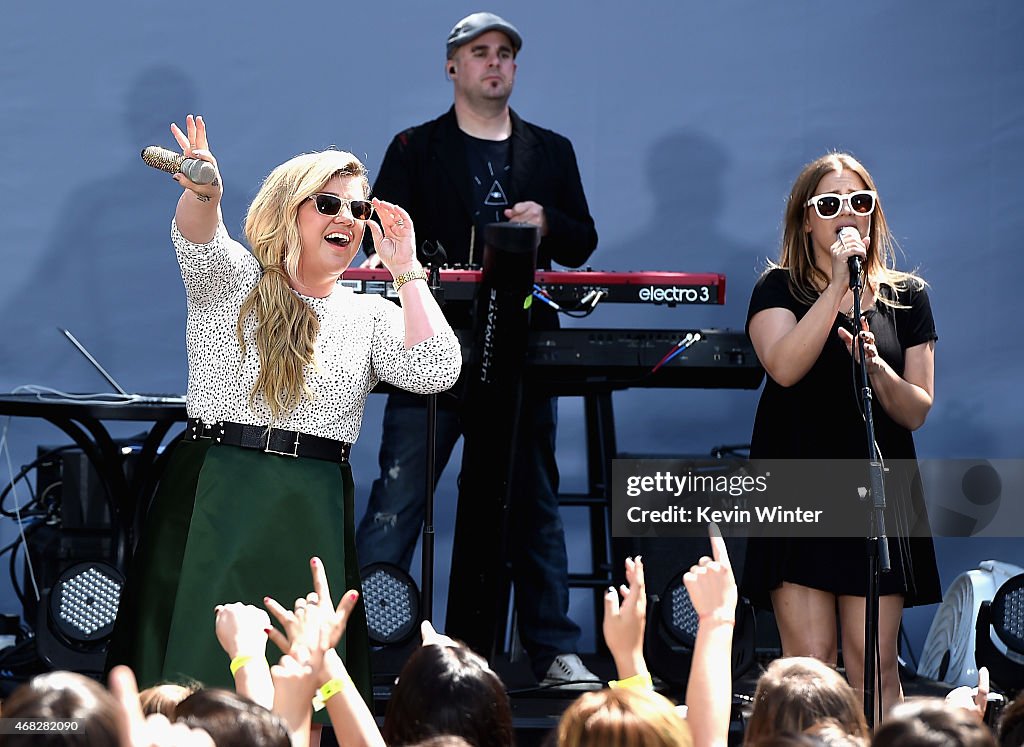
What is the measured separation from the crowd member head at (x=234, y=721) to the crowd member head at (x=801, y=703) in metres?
0.82


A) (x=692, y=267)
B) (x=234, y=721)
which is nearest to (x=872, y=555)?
(x=234, y=721)

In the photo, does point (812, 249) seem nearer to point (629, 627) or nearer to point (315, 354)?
point (315, 354)

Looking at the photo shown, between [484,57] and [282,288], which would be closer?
[282,288]

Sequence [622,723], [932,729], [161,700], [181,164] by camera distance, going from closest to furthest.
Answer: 1. [932,729]
2. [622,723]
3. [161,700]
4. [181,164]

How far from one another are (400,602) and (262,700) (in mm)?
1984

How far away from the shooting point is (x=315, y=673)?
2176 mm

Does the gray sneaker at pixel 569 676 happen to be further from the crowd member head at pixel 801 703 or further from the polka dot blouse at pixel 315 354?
the crowd member head at pixel 801 703

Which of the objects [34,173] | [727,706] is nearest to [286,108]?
[34,173]

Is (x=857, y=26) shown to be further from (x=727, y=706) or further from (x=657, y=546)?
(x=727, y=706)

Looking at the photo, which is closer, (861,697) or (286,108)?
(861,697)

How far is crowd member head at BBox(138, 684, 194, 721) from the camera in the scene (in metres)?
2.30

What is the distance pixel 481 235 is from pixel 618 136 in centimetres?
110

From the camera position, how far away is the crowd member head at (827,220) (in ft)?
11.9

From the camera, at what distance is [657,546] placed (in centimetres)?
477
